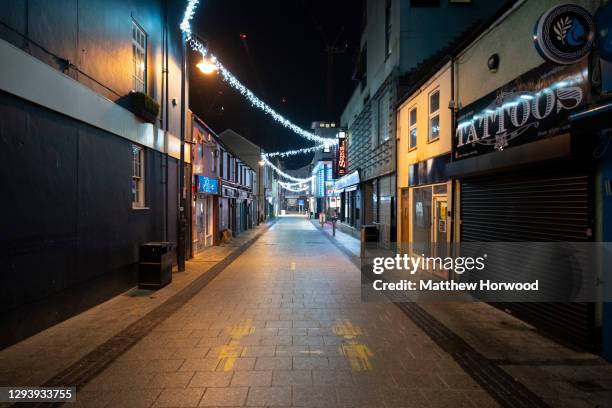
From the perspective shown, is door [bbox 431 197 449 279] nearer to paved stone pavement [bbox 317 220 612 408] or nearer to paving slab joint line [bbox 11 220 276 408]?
paved stone pavement [bbox 317 220 612 408]

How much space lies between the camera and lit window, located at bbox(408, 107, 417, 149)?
13.3m

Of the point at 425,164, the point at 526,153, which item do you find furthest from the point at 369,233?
the point at 526,153

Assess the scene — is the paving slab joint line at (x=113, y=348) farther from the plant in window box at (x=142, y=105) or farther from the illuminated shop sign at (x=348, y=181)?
the illuminated shop sign at (x=348, y=181)

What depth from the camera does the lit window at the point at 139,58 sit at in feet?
32.4

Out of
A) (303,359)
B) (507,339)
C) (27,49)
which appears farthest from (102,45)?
(507,339)

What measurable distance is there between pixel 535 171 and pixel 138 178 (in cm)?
920

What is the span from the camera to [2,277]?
204 inches

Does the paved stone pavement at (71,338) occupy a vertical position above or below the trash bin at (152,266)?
below

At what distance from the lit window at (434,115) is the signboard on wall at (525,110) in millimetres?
2119

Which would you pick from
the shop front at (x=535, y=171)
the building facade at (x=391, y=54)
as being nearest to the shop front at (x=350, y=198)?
the building facade at (x=391, y=54)

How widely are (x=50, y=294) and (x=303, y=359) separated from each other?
4.40 metres

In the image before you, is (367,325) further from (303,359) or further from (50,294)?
(50,294)

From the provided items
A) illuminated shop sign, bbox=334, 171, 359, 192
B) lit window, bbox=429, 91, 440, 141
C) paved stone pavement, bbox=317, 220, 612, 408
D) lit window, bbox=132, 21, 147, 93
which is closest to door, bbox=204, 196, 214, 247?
lit window, bbox=132, 21, 147, 93

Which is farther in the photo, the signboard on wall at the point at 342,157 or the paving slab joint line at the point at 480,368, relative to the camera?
the signboard on wall at the point at 342,157
